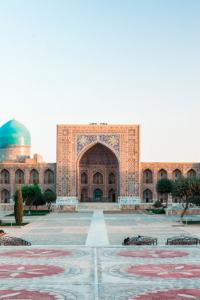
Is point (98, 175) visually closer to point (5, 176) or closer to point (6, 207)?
point (5, 176)

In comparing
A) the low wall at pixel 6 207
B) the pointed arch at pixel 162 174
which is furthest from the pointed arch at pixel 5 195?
the pointed arch at pixel 162 174

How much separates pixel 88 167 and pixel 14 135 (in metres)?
11.0

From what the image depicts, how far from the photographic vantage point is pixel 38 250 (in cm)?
1812

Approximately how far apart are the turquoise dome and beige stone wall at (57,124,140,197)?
35.3 ft

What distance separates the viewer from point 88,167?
6100 centimetres

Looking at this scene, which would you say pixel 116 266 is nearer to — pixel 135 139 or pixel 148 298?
pixel 148 298

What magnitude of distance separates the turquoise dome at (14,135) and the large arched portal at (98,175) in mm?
9685

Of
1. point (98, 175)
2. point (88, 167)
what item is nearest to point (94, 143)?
point (88, 167)

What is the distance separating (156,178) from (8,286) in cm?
4854

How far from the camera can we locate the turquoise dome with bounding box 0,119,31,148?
214 feet

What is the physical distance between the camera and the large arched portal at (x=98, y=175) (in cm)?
6078

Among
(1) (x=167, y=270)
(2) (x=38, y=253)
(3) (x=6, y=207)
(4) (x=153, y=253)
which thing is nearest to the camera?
(1) (x=167, y=270)

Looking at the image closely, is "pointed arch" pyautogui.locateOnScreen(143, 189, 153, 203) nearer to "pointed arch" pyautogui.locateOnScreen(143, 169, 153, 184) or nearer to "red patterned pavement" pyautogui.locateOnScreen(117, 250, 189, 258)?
"pointed arch" pyautogui.locateOnScreen(143, 169, 153, 184)

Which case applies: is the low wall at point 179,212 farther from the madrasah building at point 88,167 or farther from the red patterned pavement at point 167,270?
the red patterned pavement at point 167,270
